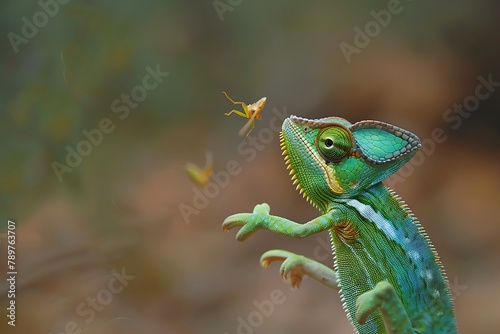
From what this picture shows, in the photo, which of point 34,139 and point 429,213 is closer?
point 34,139

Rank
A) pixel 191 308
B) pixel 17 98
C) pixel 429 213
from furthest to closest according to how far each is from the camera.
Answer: pixel 429 213
pixel 191 308
pixel 17 98

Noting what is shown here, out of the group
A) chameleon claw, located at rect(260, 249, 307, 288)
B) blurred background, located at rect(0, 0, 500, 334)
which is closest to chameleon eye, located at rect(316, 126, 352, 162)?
chameleon claw, located at rect(260, 249, 307, 288)

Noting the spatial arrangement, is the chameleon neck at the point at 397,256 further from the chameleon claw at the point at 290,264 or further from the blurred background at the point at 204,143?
the blurred background at the point at 204,143

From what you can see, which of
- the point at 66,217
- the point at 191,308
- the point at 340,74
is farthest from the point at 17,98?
the point at 340,74

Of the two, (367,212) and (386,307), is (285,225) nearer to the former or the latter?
(367,212)

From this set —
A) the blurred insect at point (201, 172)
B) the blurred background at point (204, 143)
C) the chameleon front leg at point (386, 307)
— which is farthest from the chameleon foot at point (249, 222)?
the blurred background at point (204, 143)

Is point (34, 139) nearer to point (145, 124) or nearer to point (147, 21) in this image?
point (145, 124)

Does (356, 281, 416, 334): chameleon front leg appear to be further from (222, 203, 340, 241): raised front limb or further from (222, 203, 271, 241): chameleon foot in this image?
(222, 203, 271, 241): chameleon foot
